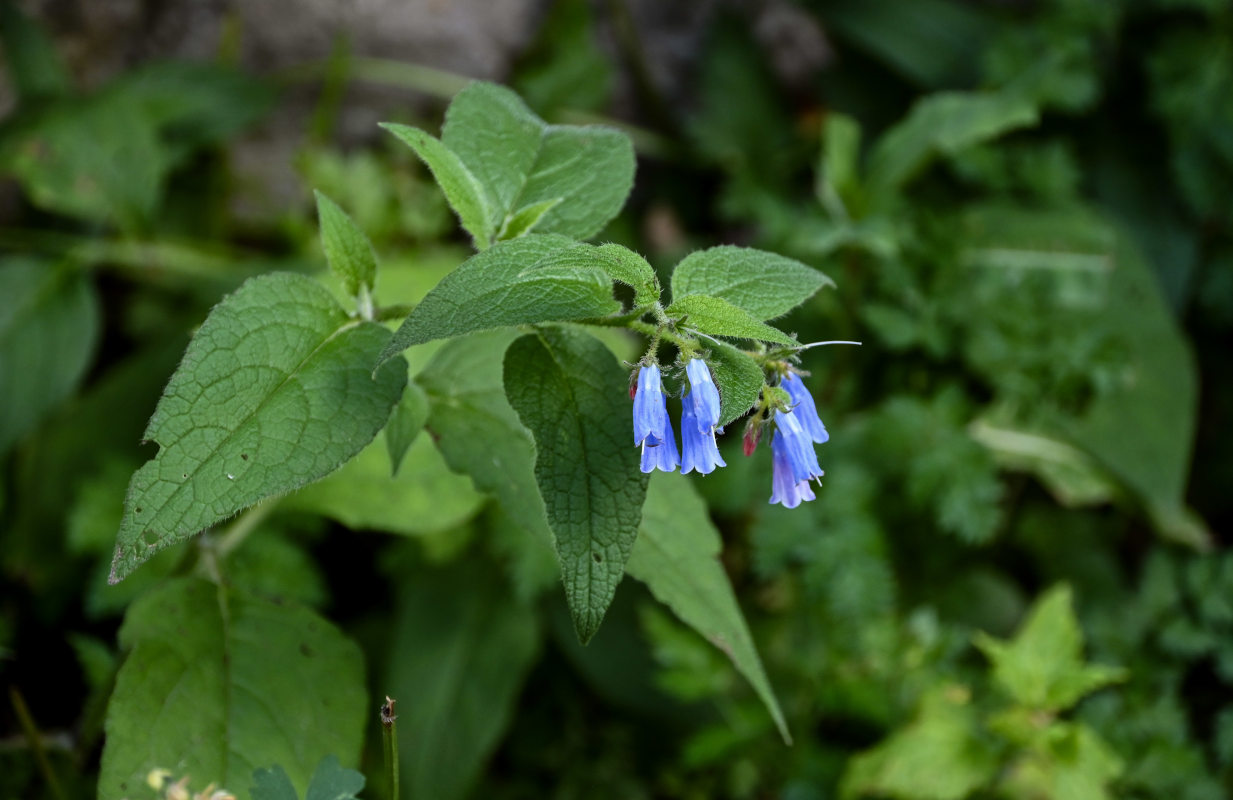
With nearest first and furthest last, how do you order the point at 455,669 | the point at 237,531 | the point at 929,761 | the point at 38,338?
1. the point at 237,531
2. the point at 929,761
3. the point at 455,669
4. the point at 38,338

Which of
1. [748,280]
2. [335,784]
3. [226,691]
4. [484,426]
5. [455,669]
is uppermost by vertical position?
[748,280]

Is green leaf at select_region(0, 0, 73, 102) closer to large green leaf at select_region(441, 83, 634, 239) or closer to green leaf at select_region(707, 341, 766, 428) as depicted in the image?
large green leaf at select_region(441, 83, 634, 239)

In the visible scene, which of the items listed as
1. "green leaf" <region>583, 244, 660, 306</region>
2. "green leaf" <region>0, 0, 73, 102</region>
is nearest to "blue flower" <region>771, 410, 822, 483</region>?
"green leaf" <region>583, 244, 660, 306</region>

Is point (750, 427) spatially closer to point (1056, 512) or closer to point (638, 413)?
point (638, 413)

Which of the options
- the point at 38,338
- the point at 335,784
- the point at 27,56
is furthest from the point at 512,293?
the point at 27,56

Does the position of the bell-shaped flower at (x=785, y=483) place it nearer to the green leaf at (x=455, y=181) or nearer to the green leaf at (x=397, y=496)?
the green leaf at (x=455, y=181)

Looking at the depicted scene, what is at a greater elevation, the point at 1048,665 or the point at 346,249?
the point at 346,249

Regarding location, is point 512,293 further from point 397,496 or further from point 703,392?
point 397,496
